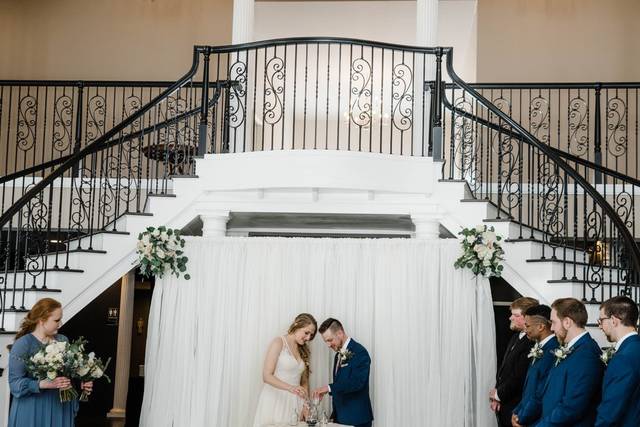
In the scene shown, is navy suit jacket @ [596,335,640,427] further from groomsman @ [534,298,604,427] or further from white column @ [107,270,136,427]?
white column @ [107,270,136,427]

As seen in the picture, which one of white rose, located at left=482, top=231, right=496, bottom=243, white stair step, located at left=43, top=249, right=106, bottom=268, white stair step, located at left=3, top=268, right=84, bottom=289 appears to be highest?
white rose, located at left=482, top=231, right=496, bottom=243

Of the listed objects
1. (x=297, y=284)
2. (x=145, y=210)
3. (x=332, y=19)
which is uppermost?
(x=332, y=19)

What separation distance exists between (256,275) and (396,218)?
1.95 m

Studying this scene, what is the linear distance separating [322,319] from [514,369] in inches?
78.8

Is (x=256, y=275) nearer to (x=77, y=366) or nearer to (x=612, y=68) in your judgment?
(x=77, y=366)

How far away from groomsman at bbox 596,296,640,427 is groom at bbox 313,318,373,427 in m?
2.73

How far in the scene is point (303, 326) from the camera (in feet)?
25.0

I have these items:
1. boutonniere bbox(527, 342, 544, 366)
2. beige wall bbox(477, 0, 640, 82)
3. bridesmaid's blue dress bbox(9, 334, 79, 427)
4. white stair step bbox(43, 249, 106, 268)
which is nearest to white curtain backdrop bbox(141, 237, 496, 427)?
white stair step bbox(43, 249, 106, 268)

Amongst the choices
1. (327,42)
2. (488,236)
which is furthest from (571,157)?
(327,42)

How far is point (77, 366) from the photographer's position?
6.09 m

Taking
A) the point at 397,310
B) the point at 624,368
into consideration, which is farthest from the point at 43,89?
the point at 624,368

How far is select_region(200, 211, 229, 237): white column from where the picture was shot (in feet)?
28.3

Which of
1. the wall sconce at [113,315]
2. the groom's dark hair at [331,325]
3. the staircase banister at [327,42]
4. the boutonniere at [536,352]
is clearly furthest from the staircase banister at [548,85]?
the wall sconce at [113,315]

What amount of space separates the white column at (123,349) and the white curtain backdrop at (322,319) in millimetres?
5857
